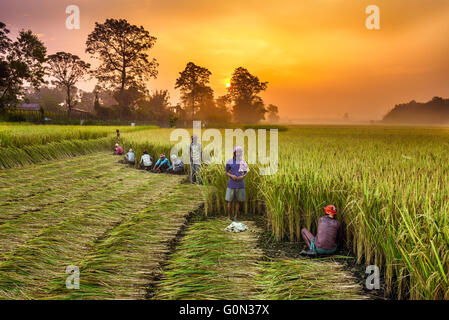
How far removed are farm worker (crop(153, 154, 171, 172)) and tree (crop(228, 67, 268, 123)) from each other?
184 ft

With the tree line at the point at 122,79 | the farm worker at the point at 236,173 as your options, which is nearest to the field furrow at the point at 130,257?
the farm worker at the point at 236,173

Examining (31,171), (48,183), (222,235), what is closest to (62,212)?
(48,183)

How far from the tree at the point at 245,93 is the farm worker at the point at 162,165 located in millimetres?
56154

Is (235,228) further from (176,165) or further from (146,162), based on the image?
(146,162)

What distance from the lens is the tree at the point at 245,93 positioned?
67.1 meters

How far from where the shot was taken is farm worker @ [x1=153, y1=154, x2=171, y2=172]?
11.3 m

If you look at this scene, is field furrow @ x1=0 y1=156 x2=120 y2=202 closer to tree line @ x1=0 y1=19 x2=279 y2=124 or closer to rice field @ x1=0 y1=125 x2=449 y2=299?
rice field @ x1=0 y1=125 x2=449 y2=299

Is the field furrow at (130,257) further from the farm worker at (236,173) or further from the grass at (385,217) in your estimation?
the grass at (385,217)

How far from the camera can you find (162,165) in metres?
11.6

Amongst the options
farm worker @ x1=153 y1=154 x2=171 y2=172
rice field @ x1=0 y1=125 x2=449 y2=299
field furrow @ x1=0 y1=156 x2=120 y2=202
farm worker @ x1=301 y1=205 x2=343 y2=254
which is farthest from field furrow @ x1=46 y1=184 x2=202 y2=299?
farm worker @ x1=153 y1=154 x2=171 y2=172

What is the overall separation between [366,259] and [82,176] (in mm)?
9304
